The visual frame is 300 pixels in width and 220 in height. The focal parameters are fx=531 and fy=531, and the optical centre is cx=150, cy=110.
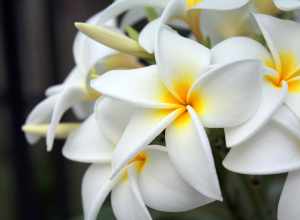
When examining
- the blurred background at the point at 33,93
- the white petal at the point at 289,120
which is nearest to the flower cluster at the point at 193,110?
the white petal at the point at 289,120

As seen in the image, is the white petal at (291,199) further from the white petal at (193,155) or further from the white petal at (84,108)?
the white petal at (84,108)

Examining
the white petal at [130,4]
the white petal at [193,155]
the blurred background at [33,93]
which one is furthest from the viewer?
the blurred background at [33,93]

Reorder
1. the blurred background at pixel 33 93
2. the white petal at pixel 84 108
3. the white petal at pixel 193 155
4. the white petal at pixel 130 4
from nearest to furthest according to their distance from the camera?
the white petal at pixel 193 155, the white petal at pixel 130 4, the white petal at pixel 84 108, the blurred background at pixel 33 93

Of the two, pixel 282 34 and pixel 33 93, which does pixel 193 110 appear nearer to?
pixel 282 34

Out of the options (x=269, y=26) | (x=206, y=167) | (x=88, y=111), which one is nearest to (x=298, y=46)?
(x=269, y=26)

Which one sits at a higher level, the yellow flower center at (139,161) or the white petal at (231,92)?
the white petal at (231,92)

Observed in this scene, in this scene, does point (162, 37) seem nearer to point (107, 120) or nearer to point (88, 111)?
point (107, 120)

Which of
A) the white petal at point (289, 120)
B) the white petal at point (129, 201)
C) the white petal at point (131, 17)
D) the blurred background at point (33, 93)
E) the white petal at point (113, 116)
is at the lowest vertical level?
the blurred background at point (33, 93)
